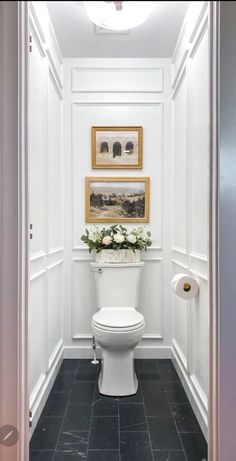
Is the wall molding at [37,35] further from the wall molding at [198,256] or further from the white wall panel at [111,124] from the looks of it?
the wall molding at [198,256]

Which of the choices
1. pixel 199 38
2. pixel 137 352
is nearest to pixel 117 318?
pixel 137 352

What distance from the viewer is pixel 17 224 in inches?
44.4

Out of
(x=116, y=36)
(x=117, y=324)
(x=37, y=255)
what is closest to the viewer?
(x=37, y=255)

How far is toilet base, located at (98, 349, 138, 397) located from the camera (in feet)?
7.00

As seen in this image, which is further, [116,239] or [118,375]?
[116,239]

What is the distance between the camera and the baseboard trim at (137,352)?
2.71m

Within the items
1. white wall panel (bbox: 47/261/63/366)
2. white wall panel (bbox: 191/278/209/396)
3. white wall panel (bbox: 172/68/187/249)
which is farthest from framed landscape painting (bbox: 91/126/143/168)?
white wall panel (bbox: 191/278/209/396)

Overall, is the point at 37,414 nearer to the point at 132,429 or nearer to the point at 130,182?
the point at 132,429

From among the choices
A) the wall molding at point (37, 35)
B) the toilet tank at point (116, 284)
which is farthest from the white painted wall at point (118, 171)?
the wall molding at point (37, 35)

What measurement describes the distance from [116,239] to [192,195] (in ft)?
2.29

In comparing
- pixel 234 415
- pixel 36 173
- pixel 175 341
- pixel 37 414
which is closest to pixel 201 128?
pixel 36 173

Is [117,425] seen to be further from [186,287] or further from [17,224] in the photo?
[17,224]

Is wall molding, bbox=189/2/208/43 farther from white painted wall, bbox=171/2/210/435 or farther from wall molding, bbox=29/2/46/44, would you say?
wall molding, bbox=29/2/46/44

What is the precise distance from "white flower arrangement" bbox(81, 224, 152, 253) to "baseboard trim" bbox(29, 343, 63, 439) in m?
0.83
